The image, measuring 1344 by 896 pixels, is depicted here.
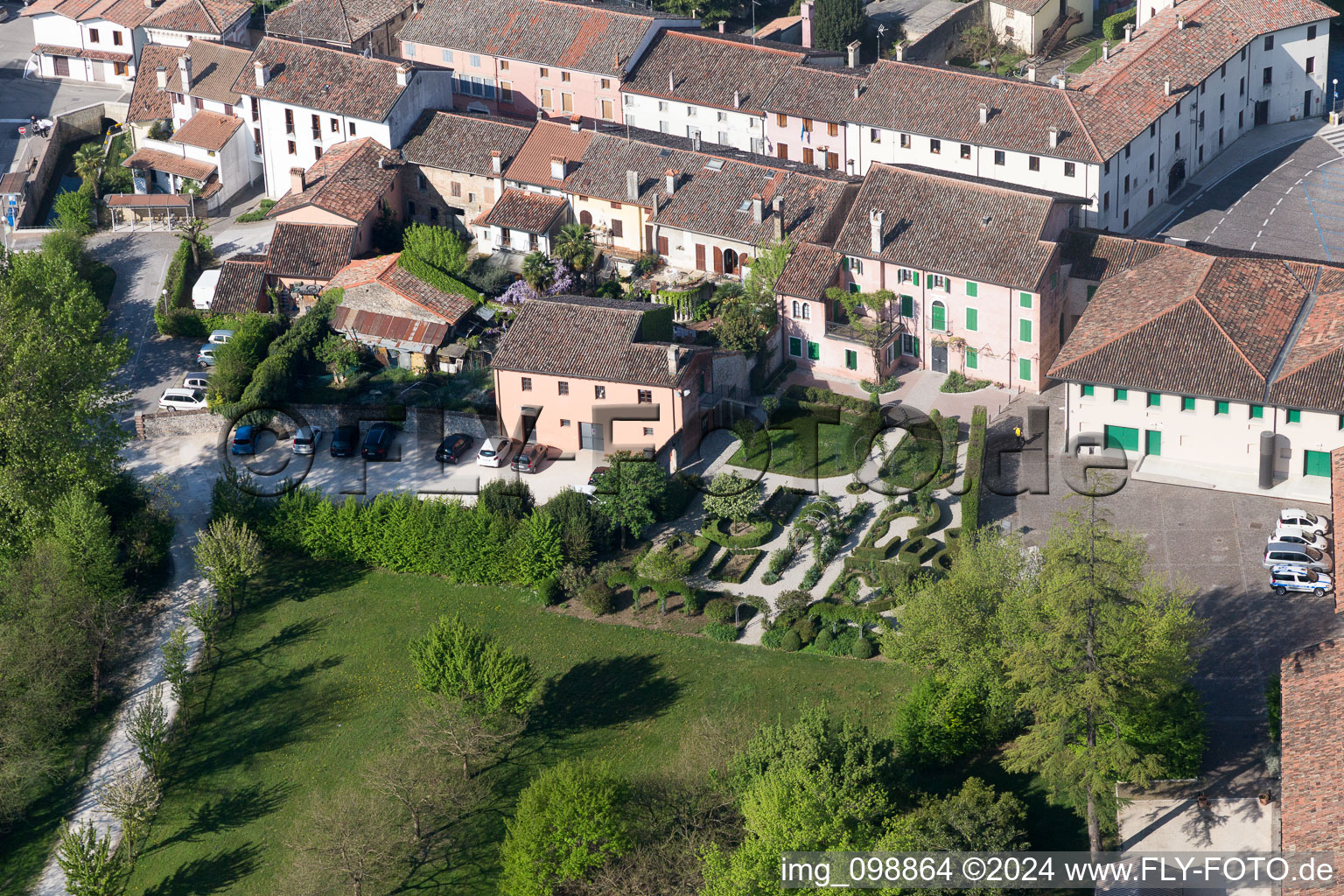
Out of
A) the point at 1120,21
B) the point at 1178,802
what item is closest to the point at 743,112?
the point at 1120,21

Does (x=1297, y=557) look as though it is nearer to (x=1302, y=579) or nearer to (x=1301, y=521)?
(x=1302, y=579)

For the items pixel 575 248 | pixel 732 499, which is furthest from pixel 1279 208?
pixel 732 499

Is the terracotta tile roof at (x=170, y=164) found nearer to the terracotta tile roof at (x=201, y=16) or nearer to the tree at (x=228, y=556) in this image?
the terracotta tile roof at (x=201, y=16)

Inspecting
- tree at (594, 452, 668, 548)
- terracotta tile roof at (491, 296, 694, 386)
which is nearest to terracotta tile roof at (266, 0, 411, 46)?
terracotta tile roof at (491, 296, 694, 386)

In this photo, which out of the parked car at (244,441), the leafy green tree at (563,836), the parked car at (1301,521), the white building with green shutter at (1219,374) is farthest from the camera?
the parked car at (244,441)

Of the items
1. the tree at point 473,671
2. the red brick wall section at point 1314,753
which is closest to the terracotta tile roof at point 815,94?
the tree at point 473,671

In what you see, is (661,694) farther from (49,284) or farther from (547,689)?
(49,284)
